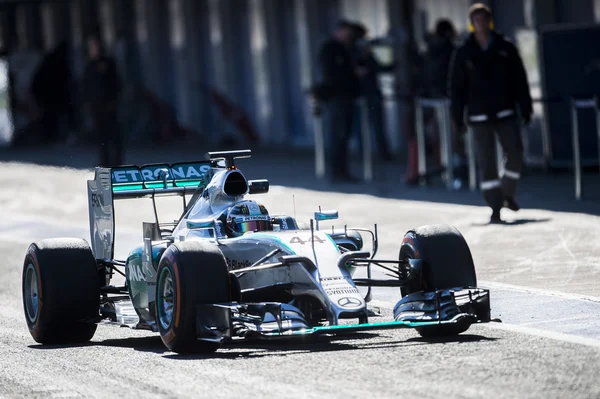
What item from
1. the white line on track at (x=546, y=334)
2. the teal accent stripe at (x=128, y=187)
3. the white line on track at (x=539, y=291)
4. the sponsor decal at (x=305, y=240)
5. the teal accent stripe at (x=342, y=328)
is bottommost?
the white line on track at (x=539, y=291)

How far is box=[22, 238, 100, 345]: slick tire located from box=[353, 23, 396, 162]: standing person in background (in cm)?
1247

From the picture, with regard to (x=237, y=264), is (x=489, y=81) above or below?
above

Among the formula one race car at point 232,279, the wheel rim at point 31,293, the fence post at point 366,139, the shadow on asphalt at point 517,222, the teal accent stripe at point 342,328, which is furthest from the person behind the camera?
the fence post at point 366,139

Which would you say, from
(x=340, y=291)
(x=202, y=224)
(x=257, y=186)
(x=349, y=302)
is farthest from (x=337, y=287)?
(x=257, y=186)

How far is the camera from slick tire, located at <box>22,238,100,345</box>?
1042cm

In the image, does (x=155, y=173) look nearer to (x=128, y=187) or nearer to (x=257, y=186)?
(x=128, y=187)

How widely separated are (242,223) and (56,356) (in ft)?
5.26

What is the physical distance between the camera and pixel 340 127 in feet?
73.3

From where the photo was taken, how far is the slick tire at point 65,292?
34.2 ft

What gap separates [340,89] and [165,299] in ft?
43.0

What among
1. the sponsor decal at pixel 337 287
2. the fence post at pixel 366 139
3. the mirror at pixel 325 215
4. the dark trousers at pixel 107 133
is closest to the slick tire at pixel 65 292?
the mirror at pixel 325 215

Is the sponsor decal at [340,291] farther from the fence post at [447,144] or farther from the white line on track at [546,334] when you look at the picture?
the fence post at [447,144]

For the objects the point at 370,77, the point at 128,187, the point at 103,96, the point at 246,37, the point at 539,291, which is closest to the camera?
the point at 539,291

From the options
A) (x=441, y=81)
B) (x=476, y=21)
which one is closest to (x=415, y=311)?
(x=476, y=21)
